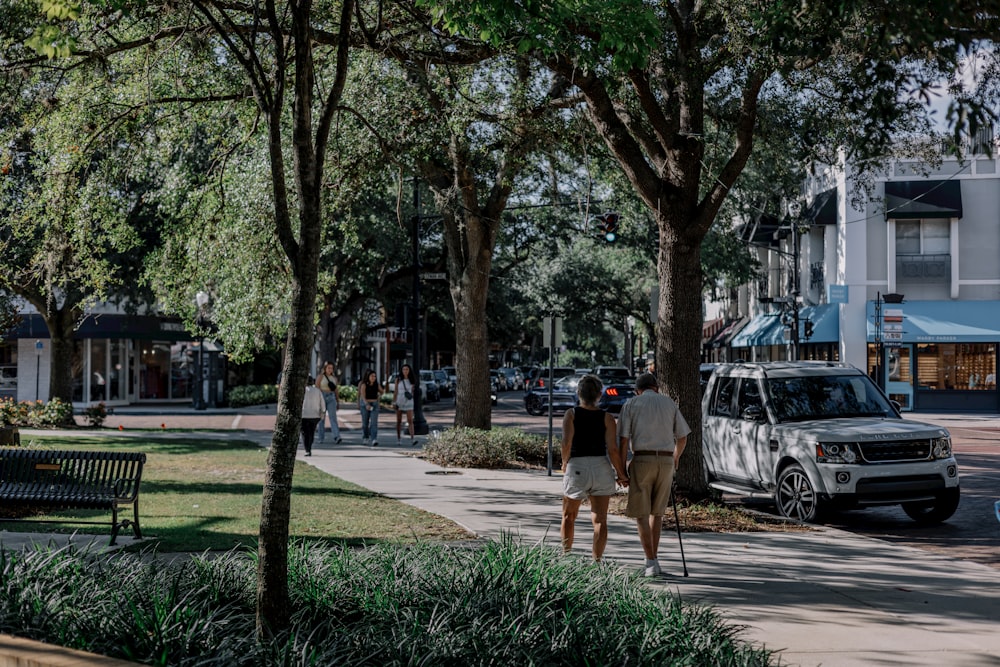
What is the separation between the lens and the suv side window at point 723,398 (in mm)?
14914

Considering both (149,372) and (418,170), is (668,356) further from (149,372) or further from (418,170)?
(149,372)

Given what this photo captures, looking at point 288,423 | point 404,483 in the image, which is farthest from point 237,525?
point 288,423

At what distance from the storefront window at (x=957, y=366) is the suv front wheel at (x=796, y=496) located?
3158 centimetres

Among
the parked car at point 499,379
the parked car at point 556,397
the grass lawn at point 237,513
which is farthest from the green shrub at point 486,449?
the parked car at point 499,379

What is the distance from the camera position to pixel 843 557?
10500mm

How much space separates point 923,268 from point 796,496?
32.0 metres

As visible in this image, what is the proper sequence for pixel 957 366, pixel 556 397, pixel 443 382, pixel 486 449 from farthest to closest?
1. pixel 443 382
2. pixel 957 366
3. pixel 556 397
4. pixel 486 449

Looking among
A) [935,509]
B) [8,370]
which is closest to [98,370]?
[8,370]

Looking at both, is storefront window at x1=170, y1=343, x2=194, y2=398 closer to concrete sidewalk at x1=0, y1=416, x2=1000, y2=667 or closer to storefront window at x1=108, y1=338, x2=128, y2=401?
storefront window at x1=108, y1=338, x2=128, y2=401

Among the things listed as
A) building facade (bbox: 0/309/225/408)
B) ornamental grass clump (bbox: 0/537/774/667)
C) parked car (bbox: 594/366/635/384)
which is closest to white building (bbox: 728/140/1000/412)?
parked car (bbox: 594/366/635/384)

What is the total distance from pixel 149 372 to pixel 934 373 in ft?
120

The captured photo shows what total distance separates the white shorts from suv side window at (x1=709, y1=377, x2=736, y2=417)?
605 cm

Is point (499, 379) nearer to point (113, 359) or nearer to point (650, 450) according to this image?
point (113, 359)

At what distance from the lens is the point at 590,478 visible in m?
9.08
